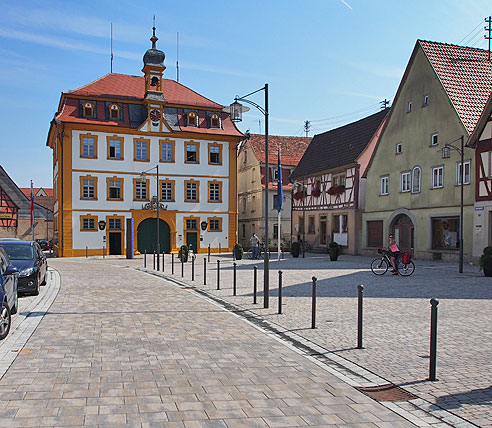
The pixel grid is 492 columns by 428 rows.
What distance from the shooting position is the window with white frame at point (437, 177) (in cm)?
3064

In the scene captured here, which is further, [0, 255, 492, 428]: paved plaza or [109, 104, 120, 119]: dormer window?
[109, 104, 120, 119]: dormer window

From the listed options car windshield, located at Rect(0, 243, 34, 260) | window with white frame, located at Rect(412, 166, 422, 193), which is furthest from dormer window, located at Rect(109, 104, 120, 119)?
car windshield, located at Rect(0, 243, 34, 260)

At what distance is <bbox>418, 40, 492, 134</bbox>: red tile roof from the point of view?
30.0 m

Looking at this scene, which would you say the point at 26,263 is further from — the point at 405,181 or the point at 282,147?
the point at 282,147

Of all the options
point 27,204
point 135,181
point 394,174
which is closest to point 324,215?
point 394,174

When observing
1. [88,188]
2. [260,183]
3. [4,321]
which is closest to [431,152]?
[260,183]

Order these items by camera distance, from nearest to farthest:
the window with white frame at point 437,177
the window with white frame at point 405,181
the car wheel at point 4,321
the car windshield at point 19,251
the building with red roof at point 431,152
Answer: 1. the car wheel at point 4,321
2. the car windshield at point 19,251
3. the building with red roof at point 431,152
4. the window with white frame at point 437,177
5. the window with white frame at point 405,181

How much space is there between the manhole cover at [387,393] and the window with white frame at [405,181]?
28.7 meters

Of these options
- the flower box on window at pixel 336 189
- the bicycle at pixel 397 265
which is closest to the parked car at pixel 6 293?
the bicycle at pixel 397 265

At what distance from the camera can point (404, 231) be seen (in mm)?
34281

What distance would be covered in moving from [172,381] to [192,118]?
4330cm

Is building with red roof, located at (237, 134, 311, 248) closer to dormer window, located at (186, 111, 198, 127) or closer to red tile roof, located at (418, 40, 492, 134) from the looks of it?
dormer window, located at (186, 111, 198, 127)

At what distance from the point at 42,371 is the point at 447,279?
16.6 m

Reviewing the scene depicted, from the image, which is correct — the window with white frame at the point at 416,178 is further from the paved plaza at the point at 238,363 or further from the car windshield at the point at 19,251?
the car windshield at the point at 19,251
